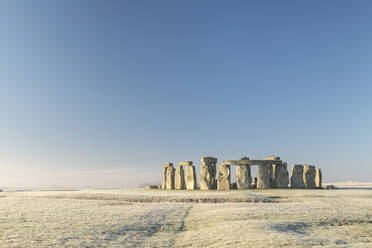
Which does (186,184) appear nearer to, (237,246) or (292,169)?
(292,169)

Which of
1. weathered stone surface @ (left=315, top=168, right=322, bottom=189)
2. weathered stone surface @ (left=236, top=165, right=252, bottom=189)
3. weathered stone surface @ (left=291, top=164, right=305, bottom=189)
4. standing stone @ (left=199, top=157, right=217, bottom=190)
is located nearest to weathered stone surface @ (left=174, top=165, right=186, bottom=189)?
standing stone @ (left=199, top=157, right=217, bottom=190)

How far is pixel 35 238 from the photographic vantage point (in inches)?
322

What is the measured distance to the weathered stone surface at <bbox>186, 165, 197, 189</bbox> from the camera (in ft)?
97.7

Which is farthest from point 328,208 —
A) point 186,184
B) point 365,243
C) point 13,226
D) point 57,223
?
point 186,184

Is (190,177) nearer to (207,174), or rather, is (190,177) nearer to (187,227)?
(207,174)

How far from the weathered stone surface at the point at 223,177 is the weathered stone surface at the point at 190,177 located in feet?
7.98

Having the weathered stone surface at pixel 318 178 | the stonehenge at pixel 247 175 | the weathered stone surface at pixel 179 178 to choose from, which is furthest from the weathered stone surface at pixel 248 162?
the weathered stone surface at pixel 318 178

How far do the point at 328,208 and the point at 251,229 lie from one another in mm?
5706

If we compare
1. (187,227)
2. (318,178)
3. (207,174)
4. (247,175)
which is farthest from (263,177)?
(187,227)

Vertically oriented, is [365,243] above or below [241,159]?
below

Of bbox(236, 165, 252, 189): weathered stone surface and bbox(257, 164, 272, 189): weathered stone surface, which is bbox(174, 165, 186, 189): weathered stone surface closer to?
bbox(236, 165, 252, 189): weathered stone surface

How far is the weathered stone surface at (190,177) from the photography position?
29.8 metres

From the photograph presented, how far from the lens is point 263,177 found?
2833cm

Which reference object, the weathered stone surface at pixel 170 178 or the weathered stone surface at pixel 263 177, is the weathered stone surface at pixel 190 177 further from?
the weathered stone surface at pixel 263 177
